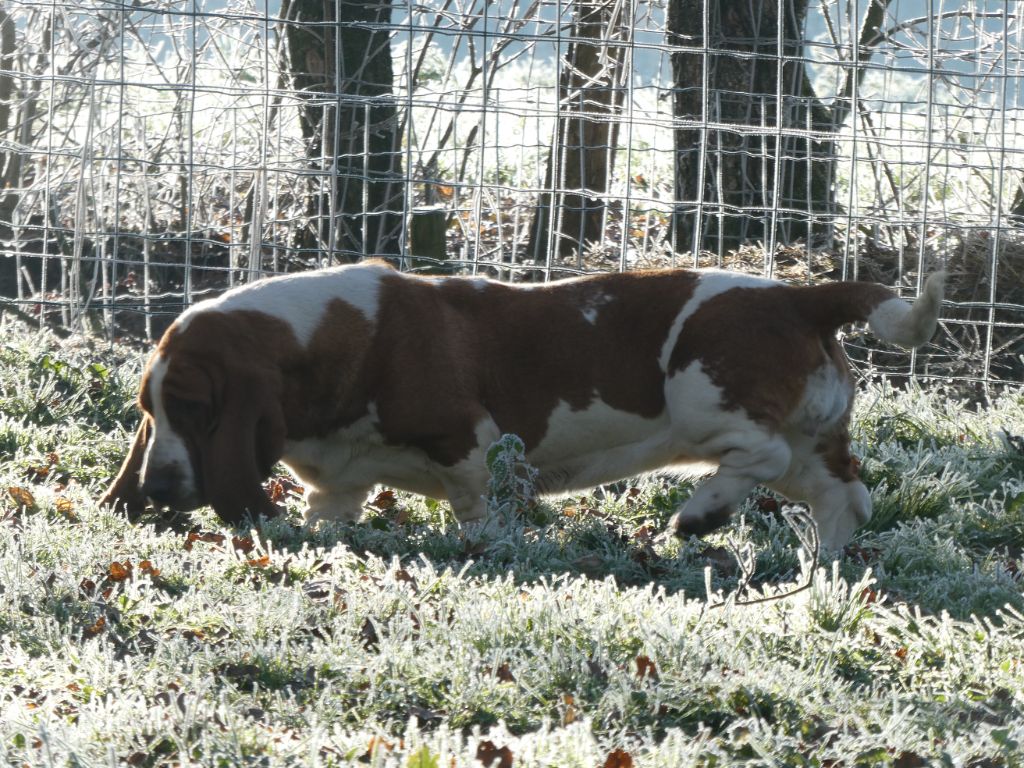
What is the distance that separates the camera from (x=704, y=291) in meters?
5.67

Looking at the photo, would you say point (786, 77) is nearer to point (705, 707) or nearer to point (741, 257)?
point (741, 257)

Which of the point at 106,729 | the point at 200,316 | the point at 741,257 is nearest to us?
the point at 106,729

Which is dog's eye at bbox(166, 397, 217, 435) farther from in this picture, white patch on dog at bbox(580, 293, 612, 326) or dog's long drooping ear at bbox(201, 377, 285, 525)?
white patch on dog at bbox(580, 293, 612, 326)

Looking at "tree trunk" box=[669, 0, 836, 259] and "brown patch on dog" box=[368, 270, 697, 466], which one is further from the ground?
"tree trunk" box=[669, 0, 836, 259]

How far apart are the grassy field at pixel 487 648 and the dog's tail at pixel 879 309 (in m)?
0.82

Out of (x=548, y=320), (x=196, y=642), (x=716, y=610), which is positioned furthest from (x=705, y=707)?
(x=548, y=320)

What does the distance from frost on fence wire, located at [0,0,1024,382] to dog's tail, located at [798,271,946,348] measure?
248cm

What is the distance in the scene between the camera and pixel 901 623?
4.08 m

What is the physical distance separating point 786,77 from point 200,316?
6103 mm

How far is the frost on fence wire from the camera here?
834 cm

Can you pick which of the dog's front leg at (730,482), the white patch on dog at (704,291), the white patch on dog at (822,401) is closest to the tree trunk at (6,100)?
the white patch on dog at (704,291)

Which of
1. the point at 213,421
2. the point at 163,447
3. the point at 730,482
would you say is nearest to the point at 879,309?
the point at 730,482

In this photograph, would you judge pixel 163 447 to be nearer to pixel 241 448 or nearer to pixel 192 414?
pixel 192 414

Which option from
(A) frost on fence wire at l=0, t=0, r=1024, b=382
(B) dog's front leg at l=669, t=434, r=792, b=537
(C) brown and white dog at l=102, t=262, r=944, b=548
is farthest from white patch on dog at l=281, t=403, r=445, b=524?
(A) frost on fence wire at l=0, t=0, r=1024, b=382
